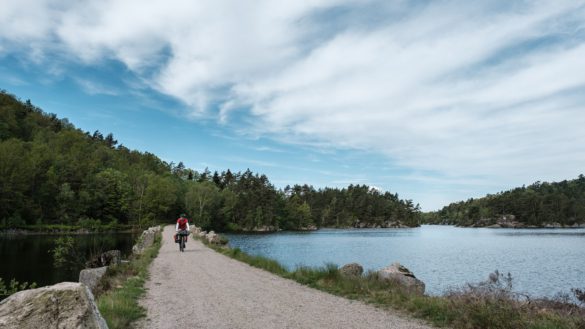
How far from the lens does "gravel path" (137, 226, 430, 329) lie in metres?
8.34

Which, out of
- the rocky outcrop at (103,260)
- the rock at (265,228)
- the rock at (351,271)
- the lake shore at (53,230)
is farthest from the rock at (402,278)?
the rock at (265,228)

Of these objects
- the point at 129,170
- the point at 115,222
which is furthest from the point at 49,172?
the point at 129,170

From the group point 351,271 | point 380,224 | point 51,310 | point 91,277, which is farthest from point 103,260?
point 380,224

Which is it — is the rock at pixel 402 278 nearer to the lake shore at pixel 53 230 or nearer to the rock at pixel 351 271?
the rock at pixel 351 271

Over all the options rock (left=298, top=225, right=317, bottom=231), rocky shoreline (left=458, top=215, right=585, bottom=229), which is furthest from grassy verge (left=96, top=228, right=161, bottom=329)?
rocky shoreline (left=458, top=215, right=585, bottom=229)

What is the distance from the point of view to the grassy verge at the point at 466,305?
7.31 meters

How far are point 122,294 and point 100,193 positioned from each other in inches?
3731

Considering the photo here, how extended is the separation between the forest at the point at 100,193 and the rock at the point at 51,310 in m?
80.9

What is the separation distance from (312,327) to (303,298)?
3.20m

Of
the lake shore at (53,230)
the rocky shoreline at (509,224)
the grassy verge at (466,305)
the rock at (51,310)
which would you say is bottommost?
the lake shore at (53,230)

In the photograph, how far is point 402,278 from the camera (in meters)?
12.9

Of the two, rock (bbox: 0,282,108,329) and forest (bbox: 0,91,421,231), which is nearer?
rock (bbox: 0,282,108,329)

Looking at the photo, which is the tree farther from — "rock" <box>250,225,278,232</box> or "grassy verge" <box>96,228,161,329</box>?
"grassy verge" <box>96,228,161,329</box>

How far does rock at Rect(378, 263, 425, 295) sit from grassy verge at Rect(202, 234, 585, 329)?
39 centimetres
